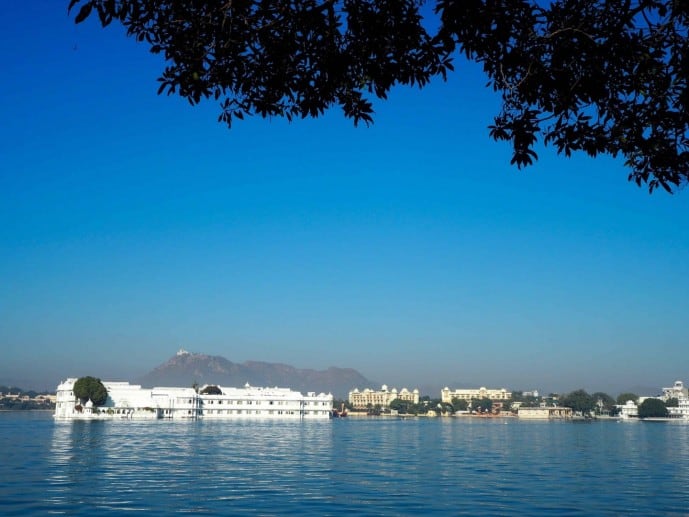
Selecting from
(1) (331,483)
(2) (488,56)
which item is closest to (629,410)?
(1) (331,483)

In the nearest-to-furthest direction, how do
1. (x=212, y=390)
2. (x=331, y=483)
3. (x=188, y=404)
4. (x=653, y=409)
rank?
(x=331, y=483) < (x=188, y=404) < (x=212, y=390) < (x=653, y=409)

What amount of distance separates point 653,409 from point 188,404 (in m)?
110

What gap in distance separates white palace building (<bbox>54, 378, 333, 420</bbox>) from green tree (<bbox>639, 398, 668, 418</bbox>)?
256 ft

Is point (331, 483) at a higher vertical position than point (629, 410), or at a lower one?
higher

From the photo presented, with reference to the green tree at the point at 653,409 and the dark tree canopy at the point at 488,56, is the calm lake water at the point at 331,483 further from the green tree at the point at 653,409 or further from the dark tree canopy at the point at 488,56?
the green tree at the point at 653,409

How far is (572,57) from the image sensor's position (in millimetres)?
8023

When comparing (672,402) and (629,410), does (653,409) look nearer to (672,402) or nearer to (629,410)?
(629,410)

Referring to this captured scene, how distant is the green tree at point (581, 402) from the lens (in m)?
188

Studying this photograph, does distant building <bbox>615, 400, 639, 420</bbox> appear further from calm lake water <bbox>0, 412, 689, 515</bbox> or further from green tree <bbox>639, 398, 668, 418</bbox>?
calm lake water <bbox>0, 412, 689, 515</bbox>

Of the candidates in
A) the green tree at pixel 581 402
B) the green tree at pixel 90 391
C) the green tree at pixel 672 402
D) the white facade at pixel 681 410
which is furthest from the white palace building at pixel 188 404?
the green tree at pixel 672 402

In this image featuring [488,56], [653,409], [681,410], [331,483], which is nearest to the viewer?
[488,56]

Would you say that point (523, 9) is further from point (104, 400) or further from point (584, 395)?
point (584, 395)

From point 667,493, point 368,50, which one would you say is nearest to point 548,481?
point 667,493

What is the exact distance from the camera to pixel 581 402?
621ft
